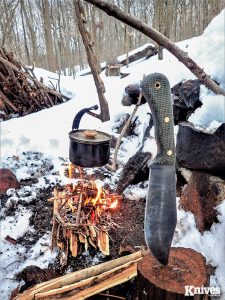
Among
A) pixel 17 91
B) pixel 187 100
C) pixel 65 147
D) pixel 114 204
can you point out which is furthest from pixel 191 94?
pixel 17 91

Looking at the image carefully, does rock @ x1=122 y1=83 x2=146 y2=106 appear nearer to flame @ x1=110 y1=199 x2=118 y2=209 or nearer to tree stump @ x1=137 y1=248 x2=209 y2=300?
flame @ x1=110 y1=199 x2=118 y2=209

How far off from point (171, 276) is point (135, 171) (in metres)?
2.67

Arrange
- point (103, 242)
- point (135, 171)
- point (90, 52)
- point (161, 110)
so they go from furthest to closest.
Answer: point (90, 52), point (135, 171), point (103, 242), point (161, 110)

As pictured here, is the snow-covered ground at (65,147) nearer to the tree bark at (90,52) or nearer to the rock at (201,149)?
the rock at (201,149)

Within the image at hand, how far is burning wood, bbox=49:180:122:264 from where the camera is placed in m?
3.58

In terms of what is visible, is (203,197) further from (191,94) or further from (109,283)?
(191,94)

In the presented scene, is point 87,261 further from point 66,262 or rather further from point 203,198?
point 203,198

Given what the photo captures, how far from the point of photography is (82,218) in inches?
150

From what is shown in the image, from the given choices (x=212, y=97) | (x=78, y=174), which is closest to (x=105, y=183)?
(x=78, y=174)

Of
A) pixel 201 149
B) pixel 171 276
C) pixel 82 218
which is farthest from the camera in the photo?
pixel 82 218

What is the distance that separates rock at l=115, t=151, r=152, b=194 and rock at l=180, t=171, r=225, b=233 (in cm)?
105

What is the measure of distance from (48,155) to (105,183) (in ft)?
5.89

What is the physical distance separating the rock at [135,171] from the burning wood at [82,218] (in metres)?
0.44

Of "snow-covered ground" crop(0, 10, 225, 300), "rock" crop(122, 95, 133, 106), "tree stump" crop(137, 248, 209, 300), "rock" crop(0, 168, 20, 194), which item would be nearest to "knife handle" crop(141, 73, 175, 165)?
"tree stump" crop(137, 248, 209, 300)
